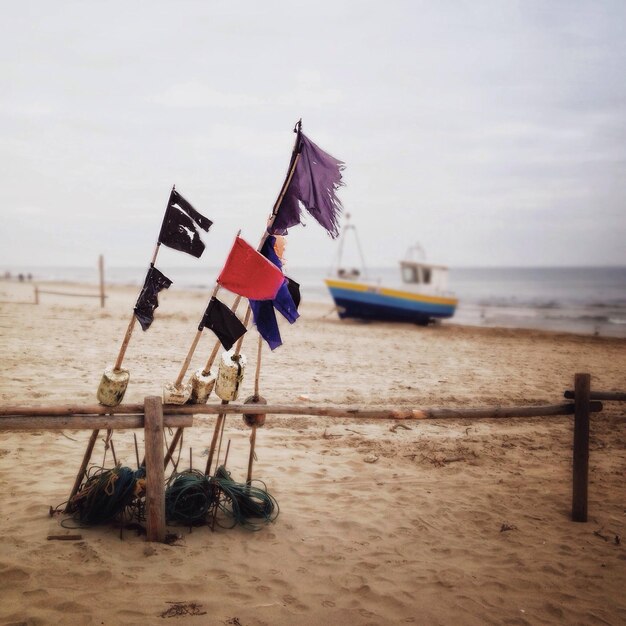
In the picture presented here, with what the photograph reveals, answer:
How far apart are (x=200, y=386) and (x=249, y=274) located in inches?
36.4

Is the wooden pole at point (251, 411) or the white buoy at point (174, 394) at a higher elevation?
the white buoy at point (174, 394)

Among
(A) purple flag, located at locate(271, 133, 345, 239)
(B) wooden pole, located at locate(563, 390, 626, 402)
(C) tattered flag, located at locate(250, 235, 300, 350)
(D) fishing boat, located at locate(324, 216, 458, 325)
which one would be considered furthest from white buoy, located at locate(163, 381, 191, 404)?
(D) fishing boat, located at locate(324, 216, 458, 325)

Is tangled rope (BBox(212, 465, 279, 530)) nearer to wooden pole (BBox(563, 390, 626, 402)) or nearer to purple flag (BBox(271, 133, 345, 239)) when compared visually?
purple flag (BBox(271, 133, 345, 239))

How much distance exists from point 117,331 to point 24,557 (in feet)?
34.1

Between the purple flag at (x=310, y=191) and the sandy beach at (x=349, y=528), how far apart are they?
8.12 ft

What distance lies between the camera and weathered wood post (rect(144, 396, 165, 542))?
11.9 feet

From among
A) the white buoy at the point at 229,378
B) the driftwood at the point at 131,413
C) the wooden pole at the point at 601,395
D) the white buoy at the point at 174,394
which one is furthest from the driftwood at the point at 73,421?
the wooden pole at the point at 601,395

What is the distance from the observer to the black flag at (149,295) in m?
3.83

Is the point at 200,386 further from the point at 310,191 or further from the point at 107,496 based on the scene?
the point at 310,191

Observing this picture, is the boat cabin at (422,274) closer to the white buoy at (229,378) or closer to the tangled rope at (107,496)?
the white buoy at (229,378)

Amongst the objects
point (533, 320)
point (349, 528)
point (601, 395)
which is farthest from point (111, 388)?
point (533, 320)

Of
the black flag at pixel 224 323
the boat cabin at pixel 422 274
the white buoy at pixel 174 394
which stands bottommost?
the white buoy at pixel 174 394

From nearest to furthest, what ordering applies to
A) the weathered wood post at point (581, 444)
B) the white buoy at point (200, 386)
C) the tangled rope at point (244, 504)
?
the white buoy at point (200, 386) < the tangled rope at point (244, 504) < the weathered wood post at point (581, 444)

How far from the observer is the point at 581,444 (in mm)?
4473
